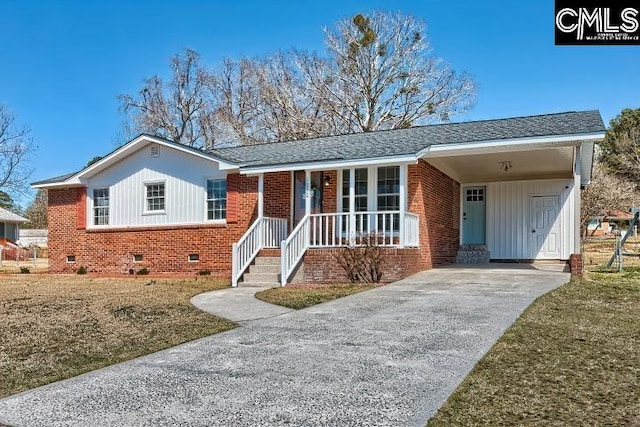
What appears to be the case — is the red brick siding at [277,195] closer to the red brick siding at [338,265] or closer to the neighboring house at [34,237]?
the red brick siding at [338,265]

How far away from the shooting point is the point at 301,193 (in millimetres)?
14883

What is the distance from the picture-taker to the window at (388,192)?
525 inches

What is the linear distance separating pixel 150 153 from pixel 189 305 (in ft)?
29.3

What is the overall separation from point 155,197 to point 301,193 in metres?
4.84

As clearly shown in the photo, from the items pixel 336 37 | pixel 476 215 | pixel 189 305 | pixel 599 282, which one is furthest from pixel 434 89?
pixel 189 305

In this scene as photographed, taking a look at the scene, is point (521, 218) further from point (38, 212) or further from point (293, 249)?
point (38, 212)

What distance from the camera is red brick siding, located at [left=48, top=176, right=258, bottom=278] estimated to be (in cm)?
1526

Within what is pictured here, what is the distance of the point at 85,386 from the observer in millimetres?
4430

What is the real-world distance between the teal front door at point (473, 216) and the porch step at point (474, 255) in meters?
0.44

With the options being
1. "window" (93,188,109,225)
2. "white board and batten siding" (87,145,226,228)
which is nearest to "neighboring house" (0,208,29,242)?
"window" (93,188,109,225)

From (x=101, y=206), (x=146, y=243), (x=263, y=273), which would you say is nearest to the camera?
(x=263, y=273)

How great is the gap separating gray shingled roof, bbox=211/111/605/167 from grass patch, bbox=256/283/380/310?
3068mm

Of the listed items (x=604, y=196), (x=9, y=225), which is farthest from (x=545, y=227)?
(x=9, y=225)

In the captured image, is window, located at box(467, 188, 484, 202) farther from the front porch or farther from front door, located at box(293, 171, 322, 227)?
front door, located at box(293, 171, 322, 227)
